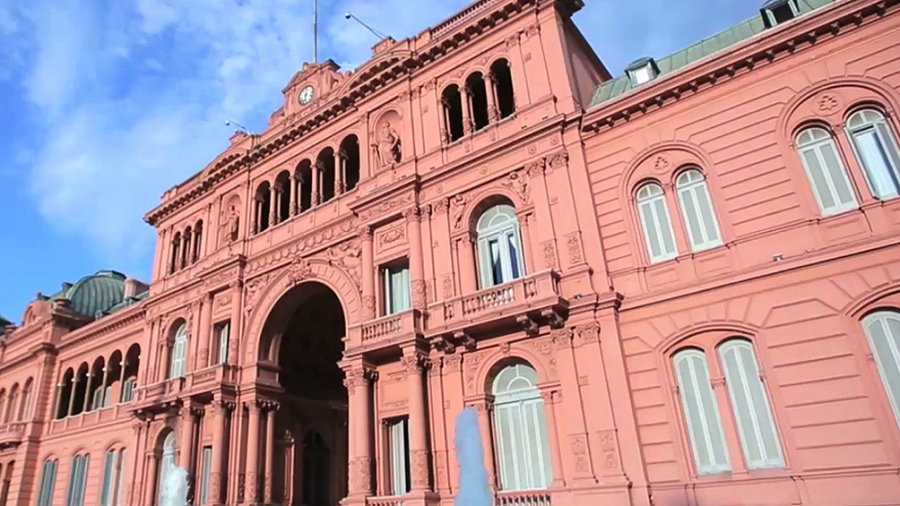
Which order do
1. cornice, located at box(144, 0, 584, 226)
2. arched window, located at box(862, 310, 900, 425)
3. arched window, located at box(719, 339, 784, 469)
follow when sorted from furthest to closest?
cornice, located at box(144, 0, 584, 226), arched window, located at box(719, 339, 784, 469), arched window, located at box(862, 310, 900, 425)

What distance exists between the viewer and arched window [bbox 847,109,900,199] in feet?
44.6

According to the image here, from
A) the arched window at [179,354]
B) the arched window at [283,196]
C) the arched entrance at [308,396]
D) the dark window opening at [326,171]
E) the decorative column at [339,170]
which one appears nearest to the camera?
the decorative column at [339,170]

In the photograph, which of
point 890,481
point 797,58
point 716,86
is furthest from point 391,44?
point 890,481

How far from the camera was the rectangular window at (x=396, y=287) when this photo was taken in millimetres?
20734

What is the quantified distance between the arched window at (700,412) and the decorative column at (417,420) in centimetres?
724

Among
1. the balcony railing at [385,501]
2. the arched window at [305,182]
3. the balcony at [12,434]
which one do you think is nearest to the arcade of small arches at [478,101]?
the arched window at [305,182]

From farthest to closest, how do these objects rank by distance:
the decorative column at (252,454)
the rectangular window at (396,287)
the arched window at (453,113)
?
the decorative column at (252,454), the arched window at (453,113), the rectangular window at (396,287)

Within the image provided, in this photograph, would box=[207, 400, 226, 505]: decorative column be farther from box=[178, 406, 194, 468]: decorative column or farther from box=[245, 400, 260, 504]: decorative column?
box=[178, 406, 194, 468]: decorative column

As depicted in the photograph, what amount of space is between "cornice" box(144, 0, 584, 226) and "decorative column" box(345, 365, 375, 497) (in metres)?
11.7

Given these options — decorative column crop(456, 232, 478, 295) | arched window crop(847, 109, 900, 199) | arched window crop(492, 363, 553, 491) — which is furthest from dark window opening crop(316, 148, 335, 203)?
arched window crop(847, 109, 900, 199)

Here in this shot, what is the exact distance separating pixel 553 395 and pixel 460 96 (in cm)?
1189

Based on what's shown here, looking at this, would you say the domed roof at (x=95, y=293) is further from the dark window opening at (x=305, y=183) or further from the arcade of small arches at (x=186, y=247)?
the dark window opening at (x=305, y=183)

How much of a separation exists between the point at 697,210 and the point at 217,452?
63.0 ft

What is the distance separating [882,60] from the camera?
47.0 feet
